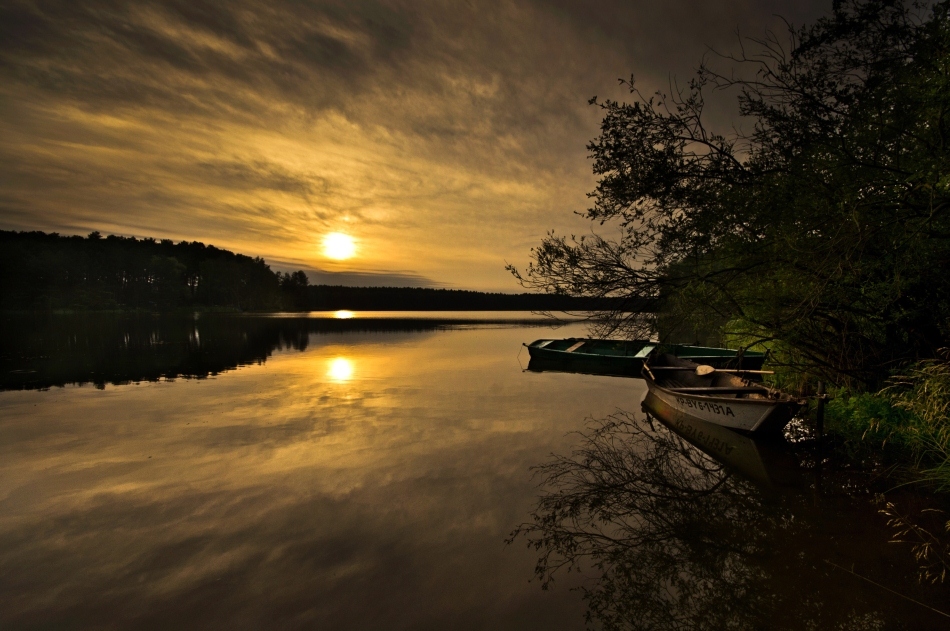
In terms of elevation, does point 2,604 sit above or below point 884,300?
below

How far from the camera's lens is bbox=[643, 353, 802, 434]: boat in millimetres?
10109

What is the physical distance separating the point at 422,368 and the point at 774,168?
21.1 meters

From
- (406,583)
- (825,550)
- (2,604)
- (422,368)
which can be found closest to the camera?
(2,604)

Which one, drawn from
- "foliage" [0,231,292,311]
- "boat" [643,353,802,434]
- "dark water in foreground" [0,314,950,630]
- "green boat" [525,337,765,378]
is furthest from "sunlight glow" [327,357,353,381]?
"foliage" [0,231,292,311]

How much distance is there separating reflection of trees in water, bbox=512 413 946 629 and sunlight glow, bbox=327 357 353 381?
1605cm

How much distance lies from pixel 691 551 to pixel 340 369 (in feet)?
76.0

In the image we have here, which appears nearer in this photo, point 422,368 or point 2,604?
point 2,604

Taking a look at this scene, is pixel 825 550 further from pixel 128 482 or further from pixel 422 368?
pixel 422 368

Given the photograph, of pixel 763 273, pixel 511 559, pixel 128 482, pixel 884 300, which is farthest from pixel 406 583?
pixel 884 300

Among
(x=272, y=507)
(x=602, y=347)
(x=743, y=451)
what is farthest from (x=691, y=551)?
(x=602, y=347)

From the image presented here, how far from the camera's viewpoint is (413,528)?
6945mm

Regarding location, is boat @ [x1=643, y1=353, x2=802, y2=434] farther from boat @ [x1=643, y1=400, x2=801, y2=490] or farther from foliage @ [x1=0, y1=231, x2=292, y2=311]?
foliage @ [x1=0, y1=231, x2=292, y2=311]

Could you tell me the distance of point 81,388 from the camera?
18.5 metres

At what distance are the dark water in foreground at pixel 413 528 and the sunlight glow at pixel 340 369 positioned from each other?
28.4 feet
